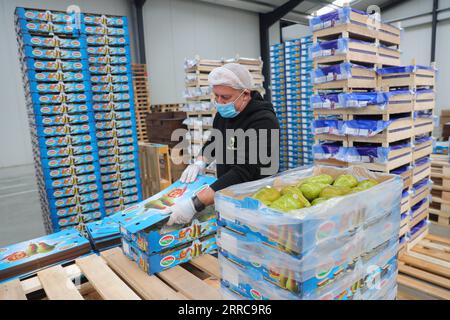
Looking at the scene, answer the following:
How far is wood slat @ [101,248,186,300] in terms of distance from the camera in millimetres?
1372

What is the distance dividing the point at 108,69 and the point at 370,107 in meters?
3.14

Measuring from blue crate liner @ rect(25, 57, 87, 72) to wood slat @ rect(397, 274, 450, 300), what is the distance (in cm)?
408

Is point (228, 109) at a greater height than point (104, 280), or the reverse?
point (228, 109)

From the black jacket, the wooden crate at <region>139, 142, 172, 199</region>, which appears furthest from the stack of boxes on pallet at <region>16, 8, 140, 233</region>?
the black jacket

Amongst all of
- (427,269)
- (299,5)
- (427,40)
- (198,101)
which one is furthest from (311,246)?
(299,5)

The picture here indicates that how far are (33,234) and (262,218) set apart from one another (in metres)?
4.92

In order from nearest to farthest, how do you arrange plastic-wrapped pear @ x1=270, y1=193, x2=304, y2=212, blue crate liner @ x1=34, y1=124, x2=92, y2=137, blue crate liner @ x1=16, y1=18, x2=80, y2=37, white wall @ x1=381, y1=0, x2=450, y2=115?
1. plastic-wrapped pear @ x1=270, y1=193, x2=304, y2=212
2. blue crate liner @ x1=16, y1=18, x2=80, y2=37
3. blue crate liner @ x1=34, y1=124, x2=92, y2=137
4. white wall @ x1=381, y1=0, x2=450, y2=115

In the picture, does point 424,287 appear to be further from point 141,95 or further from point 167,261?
point 141,95

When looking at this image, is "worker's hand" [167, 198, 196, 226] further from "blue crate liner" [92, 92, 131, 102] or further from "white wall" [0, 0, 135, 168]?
"white wall" [0, 0, 135, 168]

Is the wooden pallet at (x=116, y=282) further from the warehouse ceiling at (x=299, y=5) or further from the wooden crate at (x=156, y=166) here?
the warehouse ceiling at (x=299, y=5)

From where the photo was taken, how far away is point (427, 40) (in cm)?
1359

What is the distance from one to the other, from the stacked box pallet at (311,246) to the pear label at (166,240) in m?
0.39

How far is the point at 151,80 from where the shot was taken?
11.9m

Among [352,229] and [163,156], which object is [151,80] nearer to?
[163,156]
